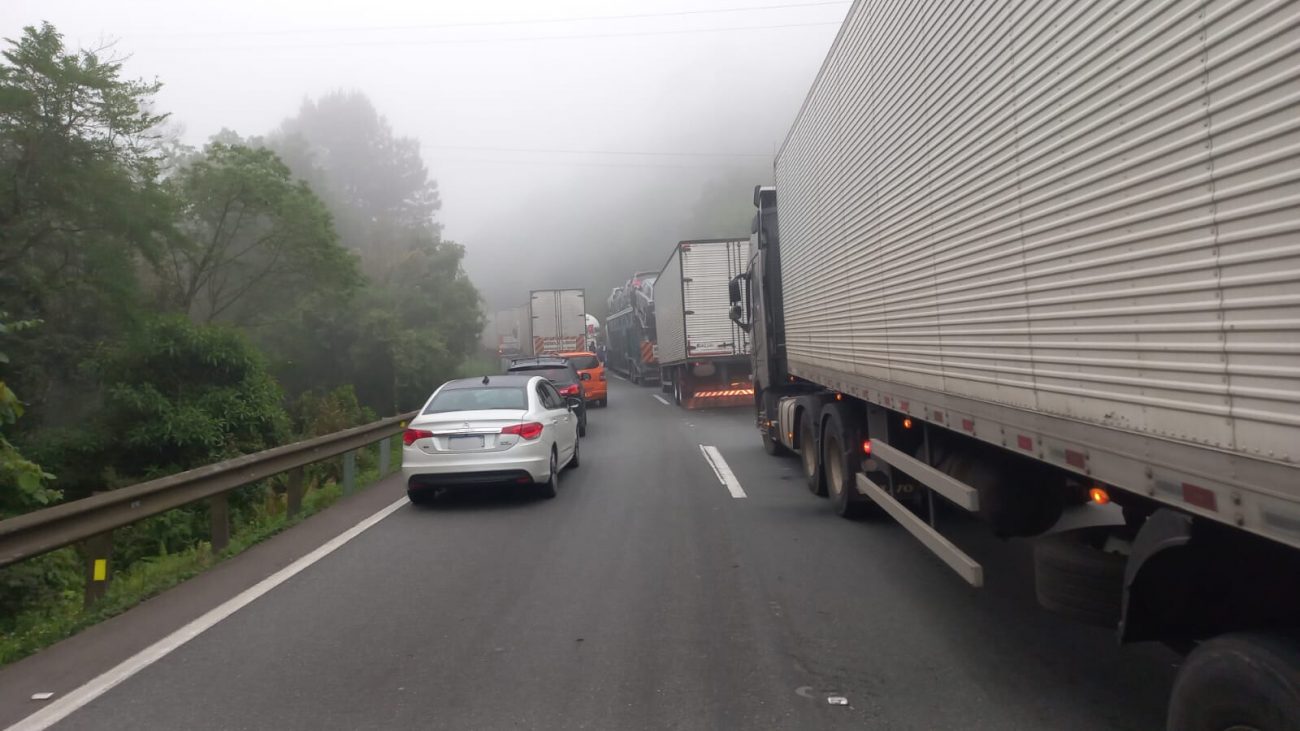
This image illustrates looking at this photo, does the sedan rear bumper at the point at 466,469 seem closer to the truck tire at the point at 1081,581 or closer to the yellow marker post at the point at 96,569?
the yellow marker post at the point at 96,569

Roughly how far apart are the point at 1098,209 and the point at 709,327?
21100 mm

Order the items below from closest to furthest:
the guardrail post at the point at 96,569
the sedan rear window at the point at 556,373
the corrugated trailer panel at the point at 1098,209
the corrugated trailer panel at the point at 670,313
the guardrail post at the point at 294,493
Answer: the corrugated trailer panel at the point at 1098,209, the guardrail post at the point at 96,569, the guardrail post at the point at 294,493, the sedan rear window at the point at 556,373, the corrugated trailer panel at the point at 670,313

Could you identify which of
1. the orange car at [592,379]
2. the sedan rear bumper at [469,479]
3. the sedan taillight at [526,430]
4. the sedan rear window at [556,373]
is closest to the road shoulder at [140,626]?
the sedan rear bumper at [469,479]

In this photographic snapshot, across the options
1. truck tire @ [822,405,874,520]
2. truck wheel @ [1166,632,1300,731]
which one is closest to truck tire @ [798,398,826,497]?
truck tire @ [822,405,874,520]

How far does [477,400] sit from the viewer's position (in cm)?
1152

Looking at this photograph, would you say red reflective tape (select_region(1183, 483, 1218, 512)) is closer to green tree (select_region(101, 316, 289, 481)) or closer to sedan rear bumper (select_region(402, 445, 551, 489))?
sedan rear bumper (select_region(402, 445, 551, 489))

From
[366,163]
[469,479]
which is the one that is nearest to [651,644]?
[469,479]

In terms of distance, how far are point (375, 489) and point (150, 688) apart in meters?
7.71

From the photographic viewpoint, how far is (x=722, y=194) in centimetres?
11244

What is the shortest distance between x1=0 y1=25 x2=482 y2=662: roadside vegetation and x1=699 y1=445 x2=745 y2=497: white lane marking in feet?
16.0

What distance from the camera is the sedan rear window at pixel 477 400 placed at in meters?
11.3

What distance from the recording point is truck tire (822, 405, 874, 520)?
9141mm

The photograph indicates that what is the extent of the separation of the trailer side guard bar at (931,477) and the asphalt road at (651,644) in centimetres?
82

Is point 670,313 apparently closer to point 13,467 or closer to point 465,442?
point 465,442
